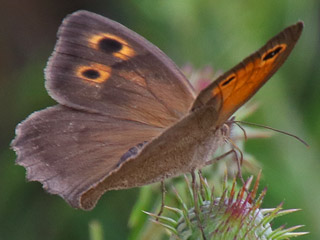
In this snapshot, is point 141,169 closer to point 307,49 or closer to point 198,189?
point 198,189

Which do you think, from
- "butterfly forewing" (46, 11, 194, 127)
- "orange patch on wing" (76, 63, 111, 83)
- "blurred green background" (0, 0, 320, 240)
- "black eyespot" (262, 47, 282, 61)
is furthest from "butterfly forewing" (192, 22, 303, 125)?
"blurred green background" (0, 0, 320, 240)

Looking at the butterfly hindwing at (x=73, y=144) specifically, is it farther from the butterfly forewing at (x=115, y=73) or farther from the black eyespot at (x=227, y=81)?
the black eyespot at (x=227, y=81)

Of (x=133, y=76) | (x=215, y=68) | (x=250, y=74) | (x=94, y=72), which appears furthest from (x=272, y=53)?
(x=215, y=68)

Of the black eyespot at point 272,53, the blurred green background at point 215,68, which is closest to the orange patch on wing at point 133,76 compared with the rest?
the black eyespot at point 272,53

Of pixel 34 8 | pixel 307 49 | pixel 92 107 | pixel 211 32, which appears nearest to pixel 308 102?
pixel 307 49

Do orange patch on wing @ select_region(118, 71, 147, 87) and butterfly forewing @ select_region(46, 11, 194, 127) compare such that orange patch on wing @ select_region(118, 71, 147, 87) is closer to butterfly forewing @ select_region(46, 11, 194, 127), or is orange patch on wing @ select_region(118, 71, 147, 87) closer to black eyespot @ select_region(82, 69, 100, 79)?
butterfly forewing @ select_region(46, 11, 194, 127)

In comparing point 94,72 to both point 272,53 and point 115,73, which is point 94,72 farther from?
point 272,53
